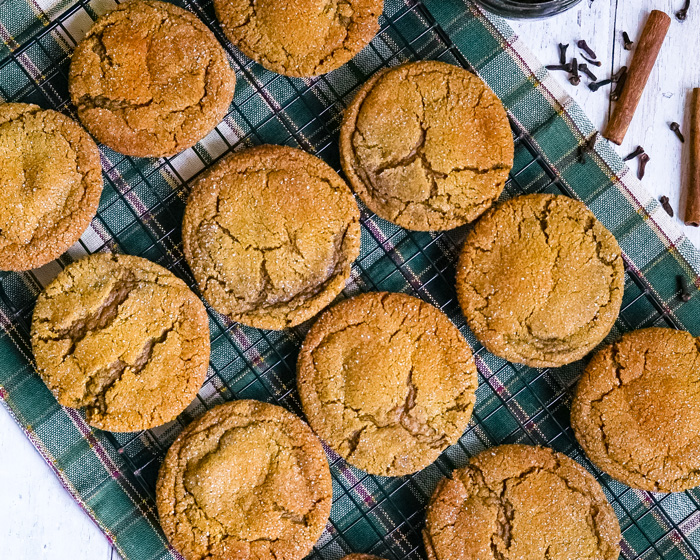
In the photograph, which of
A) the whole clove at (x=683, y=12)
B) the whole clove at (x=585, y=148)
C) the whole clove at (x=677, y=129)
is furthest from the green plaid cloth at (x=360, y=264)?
the whole clove at (x=683, y=12)

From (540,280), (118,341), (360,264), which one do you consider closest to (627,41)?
(540,280)

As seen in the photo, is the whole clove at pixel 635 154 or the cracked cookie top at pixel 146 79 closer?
the cracked cookie top at pixel 146 79

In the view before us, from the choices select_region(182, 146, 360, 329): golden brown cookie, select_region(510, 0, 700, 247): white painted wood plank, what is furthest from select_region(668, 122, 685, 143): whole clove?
select_region(182, 146, 360, 329): golden brown cookie

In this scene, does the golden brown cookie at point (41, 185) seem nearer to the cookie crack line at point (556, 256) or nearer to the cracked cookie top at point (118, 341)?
the cracked cookie top at point (118, 341)

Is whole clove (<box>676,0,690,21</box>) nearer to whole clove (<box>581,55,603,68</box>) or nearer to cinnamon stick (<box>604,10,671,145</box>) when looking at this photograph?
cinnamon stick (<box>604,10,671,145</box>)

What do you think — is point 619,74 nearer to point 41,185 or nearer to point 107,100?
point 107,100

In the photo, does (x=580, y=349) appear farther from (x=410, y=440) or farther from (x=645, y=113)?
(x=645, y=113)
